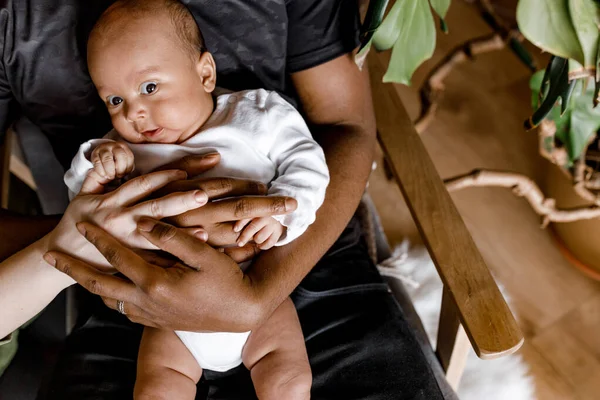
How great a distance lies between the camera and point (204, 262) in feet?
2.67

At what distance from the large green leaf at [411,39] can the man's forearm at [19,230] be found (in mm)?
638

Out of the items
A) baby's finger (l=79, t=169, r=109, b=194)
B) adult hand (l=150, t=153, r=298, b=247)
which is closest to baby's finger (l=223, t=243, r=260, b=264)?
adult hand (l=150, t=153, r=298, b=247)

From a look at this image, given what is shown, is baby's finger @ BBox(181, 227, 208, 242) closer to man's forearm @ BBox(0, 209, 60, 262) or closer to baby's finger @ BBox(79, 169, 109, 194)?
baby's finger @ BBox(79, 169, 109, 194)

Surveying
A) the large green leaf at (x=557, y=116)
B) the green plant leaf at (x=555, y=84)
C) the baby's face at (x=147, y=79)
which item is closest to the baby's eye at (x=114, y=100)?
the baby's face at (x=147, y=79)

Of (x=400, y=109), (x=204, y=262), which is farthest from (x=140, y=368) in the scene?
(x=400, y=109)

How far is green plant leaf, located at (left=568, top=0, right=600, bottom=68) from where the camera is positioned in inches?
31.5

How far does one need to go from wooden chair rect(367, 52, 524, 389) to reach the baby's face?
40 cm

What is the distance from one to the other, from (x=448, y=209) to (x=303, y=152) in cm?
29

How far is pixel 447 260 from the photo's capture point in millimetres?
965

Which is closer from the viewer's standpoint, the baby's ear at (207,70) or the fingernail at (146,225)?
the fingernail at (146,225)

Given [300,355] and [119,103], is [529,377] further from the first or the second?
[119,103]

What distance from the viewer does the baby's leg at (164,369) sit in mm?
896

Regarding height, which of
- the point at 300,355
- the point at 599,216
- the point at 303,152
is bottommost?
the point at 599,216

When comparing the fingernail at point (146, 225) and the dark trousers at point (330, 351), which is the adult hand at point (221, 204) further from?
the dark trousers at point (330, 351)
